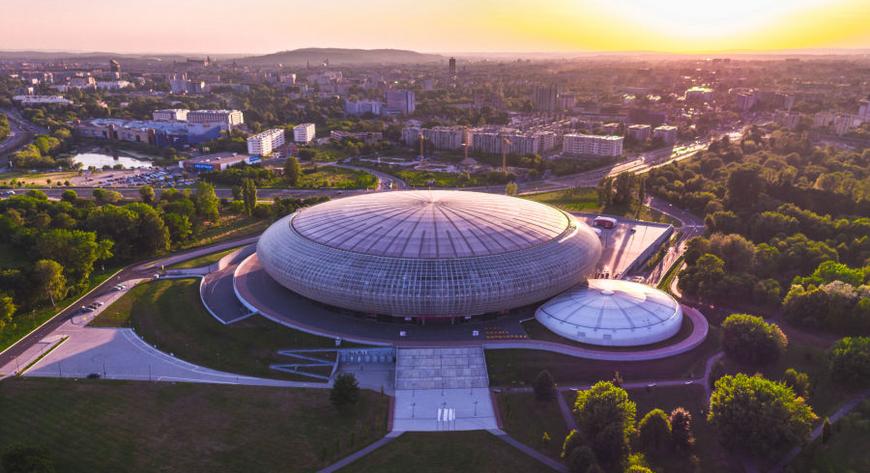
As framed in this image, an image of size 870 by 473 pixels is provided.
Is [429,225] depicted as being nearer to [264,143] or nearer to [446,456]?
[446,456]

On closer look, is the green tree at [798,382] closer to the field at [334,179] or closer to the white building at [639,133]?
the field at [334,179]

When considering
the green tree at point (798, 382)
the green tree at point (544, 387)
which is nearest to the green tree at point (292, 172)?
the green tree at point (544, 387)

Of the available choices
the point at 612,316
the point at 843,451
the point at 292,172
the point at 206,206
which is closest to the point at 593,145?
the point at 292,172

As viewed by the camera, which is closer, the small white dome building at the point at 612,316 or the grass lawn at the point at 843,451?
the grass lawn at the point at 843,451

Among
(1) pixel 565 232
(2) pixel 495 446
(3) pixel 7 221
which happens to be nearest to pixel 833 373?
(1) pixel 565 232

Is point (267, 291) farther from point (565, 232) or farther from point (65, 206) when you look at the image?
point (65, 206)

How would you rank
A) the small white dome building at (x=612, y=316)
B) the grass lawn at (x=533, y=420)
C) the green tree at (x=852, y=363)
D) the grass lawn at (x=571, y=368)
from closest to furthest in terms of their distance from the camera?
the grass lawn at (x=533, y=420) < the green tree at (x=852, y=363) < the grass lawn at (x=571, y=368) < the small white dome building at (x=612, y=316)
